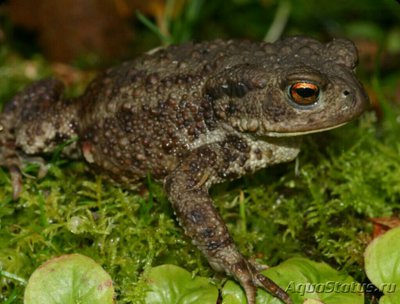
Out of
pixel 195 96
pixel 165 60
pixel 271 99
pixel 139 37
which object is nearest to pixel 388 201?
pixel 271 99

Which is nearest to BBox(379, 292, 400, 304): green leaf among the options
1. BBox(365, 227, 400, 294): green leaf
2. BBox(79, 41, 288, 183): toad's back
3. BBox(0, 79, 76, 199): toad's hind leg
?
BBox(365, 227, 400, 294): green leaf

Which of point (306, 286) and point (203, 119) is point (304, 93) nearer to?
point (203, 119)

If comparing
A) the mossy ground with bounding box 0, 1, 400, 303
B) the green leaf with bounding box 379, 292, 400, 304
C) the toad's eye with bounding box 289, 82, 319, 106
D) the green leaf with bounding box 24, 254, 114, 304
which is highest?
the toad's eye with bounding box 289, 82, 319, 106

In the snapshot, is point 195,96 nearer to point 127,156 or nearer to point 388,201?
point 127,156

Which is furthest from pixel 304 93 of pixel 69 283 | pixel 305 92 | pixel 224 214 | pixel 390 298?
pixel 69 283

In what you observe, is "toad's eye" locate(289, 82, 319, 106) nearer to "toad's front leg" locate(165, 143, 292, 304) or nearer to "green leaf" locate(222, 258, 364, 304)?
"toad's front leg" locate(165, 143, 292, 304)

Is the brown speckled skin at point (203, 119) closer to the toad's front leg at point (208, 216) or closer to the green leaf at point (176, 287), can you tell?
the toad's front leg at point (208, 216)
